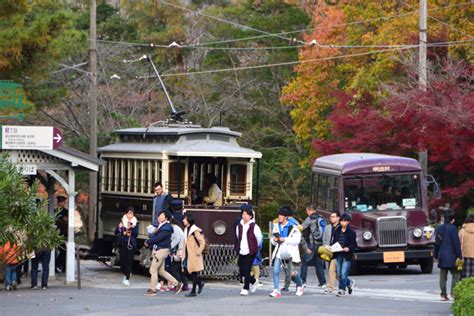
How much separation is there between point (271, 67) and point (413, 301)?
29252mm

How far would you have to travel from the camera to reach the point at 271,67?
49406 millimetres

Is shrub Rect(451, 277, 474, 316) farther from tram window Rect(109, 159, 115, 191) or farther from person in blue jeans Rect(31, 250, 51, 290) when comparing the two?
tram window Rect(109, 159, 115, 191)

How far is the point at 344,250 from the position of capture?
21.4 meters

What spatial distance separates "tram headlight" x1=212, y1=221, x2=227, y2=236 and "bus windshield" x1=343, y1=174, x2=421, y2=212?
3797mm

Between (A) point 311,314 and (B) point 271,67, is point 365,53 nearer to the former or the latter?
(B) point 271,67

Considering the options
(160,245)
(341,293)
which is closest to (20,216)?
(160,245)

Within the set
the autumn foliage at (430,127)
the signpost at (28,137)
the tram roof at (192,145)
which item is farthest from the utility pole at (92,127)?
the signpost at (28,137)

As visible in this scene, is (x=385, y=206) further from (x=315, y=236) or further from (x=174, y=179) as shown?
(x=174, y=179)

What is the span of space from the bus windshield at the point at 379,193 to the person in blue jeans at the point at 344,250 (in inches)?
→ 225

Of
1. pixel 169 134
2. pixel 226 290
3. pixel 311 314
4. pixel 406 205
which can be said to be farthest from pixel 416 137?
pixel 311 314

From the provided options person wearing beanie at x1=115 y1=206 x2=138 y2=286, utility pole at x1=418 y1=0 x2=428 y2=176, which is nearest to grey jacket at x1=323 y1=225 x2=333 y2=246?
person wearing beanie at x1=115 y1=206 x2=138 y2=286

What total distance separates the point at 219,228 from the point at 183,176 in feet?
5.84

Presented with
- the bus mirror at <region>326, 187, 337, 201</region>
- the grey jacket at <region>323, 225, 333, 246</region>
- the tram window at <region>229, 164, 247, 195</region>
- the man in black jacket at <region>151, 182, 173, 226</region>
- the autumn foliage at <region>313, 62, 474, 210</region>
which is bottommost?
the grey jacket at <region>323, 225, 333, 246</region>

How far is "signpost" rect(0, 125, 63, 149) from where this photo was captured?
75.0 feet
